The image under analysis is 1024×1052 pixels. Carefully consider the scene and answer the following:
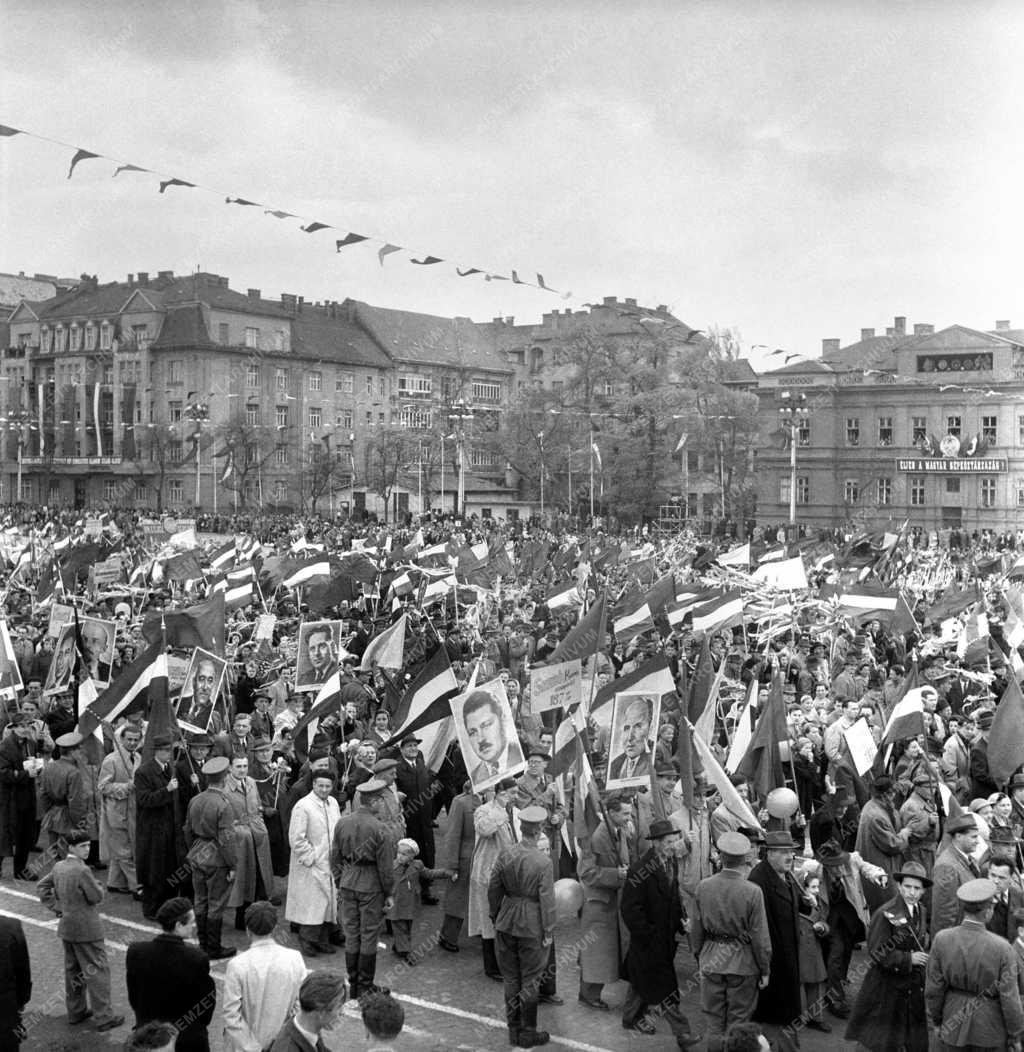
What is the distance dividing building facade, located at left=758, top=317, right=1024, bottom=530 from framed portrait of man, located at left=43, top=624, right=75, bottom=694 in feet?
183

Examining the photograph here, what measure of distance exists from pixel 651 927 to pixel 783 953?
0.85 m

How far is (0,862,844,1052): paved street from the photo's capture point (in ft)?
29.2

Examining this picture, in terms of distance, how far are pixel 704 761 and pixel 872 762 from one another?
2.59 meters

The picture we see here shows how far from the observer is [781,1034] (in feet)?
28.4

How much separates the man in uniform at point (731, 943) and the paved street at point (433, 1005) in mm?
722

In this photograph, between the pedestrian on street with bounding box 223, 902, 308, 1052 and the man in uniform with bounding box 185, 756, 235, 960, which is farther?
the man in uniform with bounding box 185, 756, 235, 960

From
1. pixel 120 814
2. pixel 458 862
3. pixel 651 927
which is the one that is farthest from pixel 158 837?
pixel 651 927

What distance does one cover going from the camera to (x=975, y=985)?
7.26m

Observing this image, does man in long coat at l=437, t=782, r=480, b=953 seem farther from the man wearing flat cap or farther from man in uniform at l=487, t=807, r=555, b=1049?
the man wearing flat cap

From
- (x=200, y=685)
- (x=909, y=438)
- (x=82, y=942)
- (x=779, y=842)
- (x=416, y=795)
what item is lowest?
(x=82, y=942)

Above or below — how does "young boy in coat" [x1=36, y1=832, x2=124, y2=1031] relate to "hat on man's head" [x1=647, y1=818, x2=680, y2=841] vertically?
below

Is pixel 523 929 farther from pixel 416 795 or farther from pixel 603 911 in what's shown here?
pixel 416 795

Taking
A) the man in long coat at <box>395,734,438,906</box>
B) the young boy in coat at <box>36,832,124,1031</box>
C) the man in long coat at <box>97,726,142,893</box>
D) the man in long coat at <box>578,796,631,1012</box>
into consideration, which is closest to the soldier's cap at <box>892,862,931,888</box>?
the man in long coat at <box>578,796,631,1012</box>

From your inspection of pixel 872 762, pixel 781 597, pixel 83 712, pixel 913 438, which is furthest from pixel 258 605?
pixel 913 438
